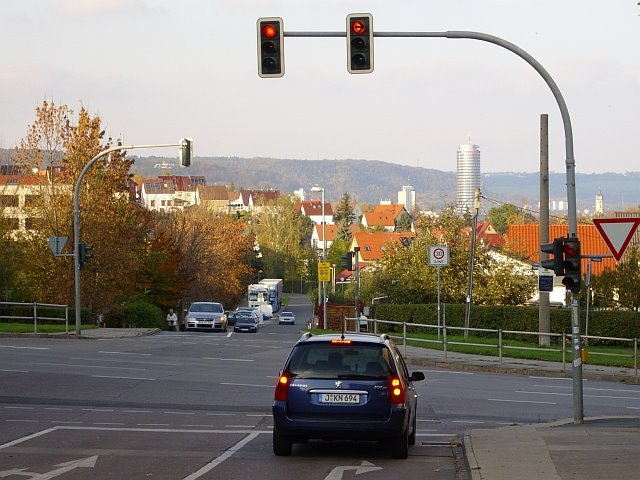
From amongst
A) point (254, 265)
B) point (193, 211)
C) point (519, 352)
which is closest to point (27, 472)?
point (519, 352)

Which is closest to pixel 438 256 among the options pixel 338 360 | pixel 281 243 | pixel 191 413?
pixel 191 413

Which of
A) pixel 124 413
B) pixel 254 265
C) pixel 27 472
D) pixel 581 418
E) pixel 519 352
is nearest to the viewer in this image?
pixel 27 472

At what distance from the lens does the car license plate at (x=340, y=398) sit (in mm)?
13492

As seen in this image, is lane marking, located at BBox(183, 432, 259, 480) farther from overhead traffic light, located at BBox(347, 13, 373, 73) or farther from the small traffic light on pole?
the small traffic light on pole

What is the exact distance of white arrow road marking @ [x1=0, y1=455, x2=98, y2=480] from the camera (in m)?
12.1

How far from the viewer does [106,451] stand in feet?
47.1

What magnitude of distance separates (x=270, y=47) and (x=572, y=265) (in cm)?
581

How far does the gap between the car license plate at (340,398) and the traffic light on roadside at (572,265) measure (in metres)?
5.28

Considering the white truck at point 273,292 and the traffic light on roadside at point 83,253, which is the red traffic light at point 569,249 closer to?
the traffic light on roadside at point 83,253

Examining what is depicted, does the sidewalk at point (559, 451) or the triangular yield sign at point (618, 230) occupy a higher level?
the triangular yield sign at point (618, 230)

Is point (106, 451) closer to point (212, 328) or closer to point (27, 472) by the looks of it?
point (27, 472)

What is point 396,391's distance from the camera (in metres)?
13.6

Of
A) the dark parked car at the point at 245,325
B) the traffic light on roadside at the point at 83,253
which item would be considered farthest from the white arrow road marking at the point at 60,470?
the dark parked car at the point at 245,325

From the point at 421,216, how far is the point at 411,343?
2812 cm
